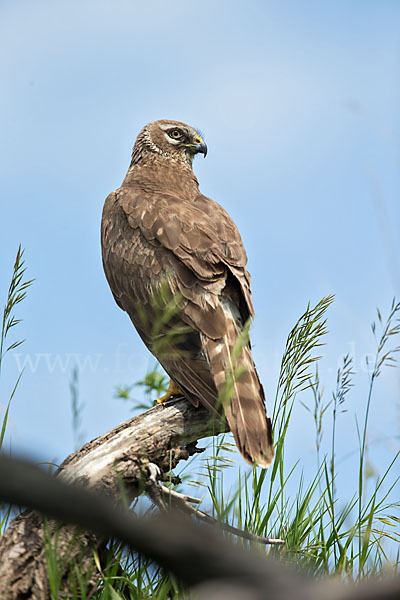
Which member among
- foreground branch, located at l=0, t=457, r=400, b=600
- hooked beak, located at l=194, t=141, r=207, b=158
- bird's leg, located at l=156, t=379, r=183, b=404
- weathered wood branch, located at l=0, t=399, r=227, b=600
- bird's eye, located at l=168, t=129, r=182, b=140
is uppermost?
bird's eye, located at l=168, t=129, r=182, b=140

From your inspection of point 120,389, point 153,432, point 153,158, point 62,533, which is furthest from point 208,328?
point 153,158

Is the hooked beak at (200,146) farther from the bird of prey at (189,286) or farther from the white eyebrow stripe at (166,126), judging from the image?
the bird of prey at (189,286)

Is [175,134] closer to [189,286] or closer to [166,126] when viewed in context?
[166,126]

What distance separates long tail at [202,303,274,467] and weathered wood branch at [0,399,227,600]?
0.15 meters

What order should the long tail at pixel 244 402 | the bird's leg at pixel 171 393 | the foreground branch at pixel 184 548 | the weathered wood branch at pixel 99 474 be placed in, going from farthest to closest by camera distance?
1. the bird's leg at pixel 171 393
2. the long tail at pixel 244 402
3. the weathered wood branch at pixel 99 474
4. the foreground branch at pixel 184 548

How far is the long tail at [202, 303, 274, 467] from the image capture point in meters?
2.88

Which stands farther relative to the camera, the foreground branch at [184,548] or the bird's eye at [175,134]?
the bird's eye at [175,134]

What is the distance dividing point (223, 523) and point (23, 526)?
0.83 metres

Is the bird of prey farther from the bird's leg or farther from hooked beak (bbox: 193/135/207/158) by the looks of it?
hooked beak (bbox: 193/135/207/158)

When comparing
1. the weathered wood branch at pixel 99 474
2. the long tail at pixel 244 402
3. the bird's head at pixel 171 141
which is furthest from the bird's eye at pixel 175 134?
the weathered wood branch at pixel 99 474

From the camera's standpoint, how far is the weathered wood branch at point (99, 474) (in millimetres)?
2422

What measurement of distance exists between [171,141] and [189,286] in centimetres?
224

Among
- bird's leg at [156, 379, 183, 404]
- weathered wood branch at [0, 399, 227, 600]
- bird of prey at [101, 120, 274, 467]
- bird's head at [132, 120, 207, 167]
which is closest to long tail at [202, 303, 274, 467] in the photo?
bird of prey at [101, 120, 274, 467]

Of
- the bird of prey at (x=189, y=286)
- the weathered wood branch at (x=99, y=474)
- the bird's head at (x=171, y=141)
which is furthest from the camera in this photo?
the bird's head at (x=171, y=141)
